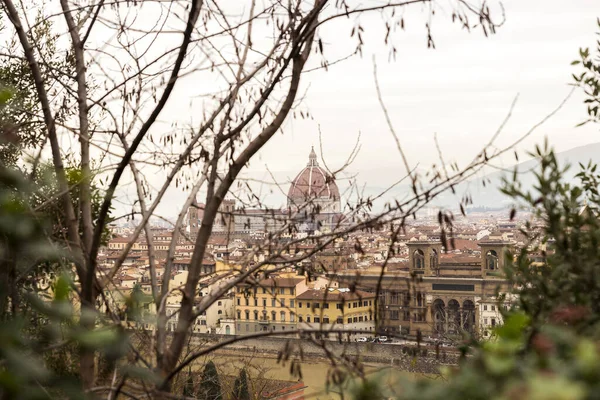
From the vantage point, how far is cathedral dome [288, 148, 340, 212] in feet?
8.03

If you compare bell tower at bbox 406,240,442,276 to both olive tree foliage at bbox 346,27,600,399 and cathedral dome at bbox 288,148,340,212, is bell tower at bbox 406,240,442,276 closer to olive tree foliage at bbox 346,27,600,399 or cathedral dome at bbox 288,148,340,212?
cathedral dome at bbox 288,148,340,212

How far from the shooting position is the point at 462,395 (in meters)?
0.73

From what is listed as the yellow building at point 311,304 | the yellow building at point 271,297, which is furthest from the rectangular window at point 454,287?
the yellow building at point 311,304

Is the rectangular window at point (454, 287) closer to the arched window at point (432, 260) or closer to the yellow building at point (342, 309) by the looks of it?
the arched window at point (432, 260)

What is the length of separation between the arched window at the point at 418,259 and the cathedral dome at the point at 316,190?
20.7 m

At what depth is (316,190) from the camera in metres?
2.55

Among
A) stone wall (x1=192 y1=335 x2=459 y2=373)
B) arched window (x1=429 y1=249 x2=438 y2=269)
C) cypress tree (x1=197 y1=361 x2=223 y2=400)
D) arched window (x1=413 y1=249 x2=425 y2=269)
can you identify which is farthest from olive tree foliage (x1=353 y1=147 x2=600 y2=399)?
arched window (x1=429 y1=249 x2=438 y2=269)

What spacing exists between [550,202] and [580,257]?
14 cm

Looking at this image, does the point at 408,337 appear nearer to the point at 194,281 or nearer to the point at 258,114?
the point at 194,281

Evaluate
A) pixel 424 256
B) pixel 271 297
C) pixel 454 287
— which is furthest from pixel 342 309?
pixel 454 287

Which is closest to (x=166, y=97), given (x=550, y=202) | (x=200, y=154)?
(x=200, y=154)

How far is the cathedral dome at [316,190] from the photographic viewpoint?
2.45 meters

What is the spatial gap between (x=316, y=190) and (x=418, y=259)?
78.5 ft

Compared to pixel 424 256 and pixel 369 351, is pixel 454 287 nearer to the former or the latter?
pixel 424 256
